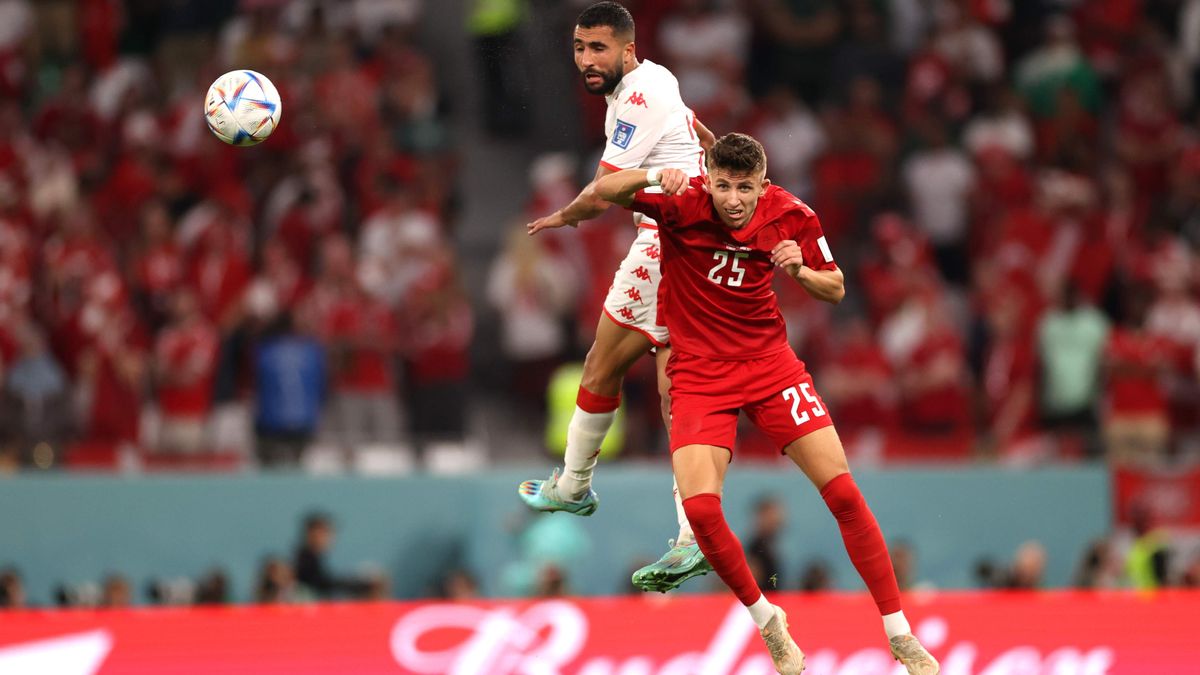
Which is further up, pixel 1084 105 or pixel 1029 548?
pixel 1084 105

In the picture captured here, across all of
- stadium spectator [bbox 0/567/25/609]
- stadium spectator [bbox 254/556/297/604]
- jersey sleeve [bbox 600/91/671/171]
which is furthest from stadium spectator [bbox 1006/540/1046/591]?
stadium spectator [bbox 0/567/25/609]

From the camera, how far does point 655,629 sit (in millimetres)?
11336

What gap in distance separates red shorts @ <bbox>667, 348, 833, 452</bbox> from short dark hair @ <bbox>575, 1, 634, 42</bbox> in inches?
63.6

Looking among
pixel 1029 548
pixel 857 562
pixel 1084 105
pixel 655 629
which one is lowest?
pixel 1029 548

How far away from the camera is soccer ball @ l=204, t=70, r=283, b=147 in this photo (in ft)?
32.5

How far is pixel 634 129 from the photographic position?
9.28 m

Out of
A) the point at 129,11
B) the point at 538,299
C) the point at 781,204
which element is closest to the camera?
the point at 781,204

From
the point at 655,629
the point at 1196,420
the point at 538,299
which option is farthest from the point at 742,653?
the point at 1196,420

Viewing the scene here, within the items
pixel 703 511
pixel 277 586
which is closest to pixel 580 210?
pixel 703 511

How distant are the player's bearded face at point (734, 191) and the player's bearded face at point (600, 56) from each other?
32.7 inches

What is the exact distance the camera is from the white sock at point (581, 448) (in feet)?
33.1

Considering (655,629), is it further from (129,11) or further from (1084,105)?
(129,11)

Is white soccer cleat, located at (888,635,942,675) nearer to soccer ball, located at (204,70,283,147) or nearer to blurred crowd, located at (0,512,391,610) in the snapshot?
soccer ball, located at (204,70,283,147)

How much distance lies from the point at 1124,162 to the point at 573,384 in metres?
6.21
